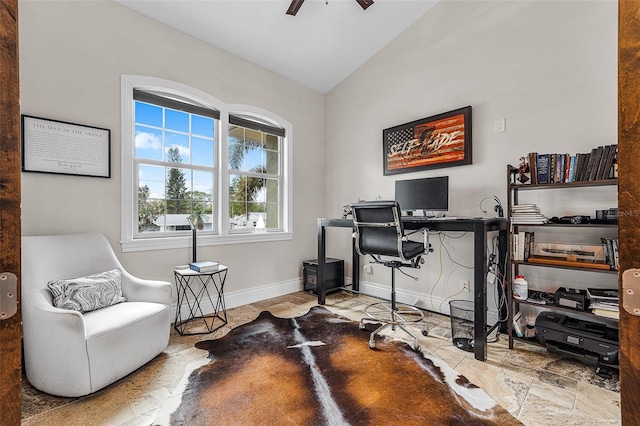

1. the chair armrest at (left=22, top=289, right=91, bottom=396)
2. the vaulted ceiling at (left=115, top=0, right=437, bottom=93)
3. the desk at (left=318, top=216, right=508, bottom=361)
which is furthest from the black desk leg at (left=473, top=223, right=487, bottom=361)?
the chair armrest at (left=22, top=289, right=91, bottom=396)

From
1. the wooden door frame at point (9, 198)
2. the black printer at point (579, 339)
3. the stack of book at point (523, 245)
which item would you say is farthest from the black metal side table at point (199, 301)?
the black printer at point (579, 339)

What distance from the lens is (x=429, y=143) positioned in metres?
3.33

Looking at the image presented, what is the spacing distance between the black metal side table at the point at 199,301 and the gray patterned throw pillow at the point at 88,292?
1.73 feet

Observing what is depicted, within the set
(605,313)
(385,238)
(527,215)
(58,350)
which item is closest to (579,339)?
(605,313)

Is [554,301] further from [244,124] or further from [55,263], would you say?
[55,263]

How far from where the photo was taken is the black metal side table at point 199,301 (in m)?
2.87

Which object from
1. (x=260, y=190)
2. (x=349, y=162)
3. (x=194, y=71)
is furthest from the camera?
(x=349, y=162)

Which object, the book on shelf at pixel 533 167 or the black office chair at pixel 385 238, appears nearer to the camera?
the book on shelf at pixel 533 167

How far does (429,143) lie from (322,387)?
8.43ft

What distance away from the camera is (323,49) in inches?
143

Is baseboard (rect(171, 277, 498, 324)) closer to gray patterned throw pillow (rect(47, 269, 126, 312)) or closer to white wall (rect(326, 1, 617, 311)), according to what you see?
white wall (rect(326, 1, 617, 311))

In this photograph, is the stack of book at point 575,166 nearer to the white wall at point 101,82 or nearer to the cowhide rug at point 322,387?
the cowhide rug at point 322,387

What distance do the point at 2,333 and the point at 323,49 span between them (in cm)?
378

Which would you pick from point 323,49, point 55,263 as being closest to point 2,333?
point 55,263
